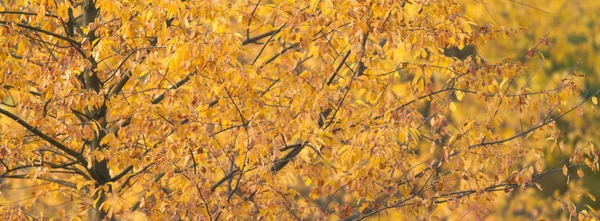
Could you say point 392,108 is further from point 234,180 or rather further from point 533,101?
point 234,180

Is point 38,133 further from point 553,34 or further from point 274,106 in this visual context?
point 553,34

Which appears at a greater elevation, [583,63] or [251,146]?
[251,146]

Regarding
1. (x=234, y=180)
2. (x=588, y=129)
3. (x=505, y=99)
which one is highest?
(x=505, y=99)

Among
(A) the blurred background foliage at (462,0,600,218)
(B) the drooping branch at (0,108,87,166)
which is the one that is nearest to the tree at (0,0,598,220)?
(B) the drooping branch at (0,108,87,166)

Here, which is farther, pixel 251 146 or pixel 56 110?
pixel 56 110

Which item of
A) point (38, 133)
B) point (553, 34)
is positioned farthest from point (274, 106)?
point (553, 34)

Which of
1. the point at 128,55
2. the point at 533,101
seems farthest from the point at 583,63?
the point at 128,55

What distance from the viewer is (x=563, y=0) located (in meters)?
13.8

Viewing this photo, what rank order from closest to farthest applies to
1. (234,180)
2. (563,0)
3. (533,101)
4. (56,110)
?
1. (533,101)
2. (56,110)
3. (234,180)
4. (563,0)

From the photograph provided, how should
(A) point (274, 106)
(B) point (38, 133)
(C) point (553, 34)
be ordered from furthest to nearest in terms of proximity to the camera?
(C) point (553, 34)
(B) point (38, 133)
(A) point (274, 106)

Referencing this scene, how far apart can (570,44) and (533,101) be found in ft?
25.3

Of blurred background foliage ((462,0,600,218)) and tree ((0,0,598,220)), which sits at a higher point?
tree ((0,0,598,220))

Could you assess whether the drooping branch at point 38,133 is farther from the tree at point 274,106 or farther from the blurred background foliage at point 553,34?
the blurred background foliage at point 553,34

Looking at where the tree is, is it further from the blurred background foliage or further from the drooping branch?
the blurred background foliage
